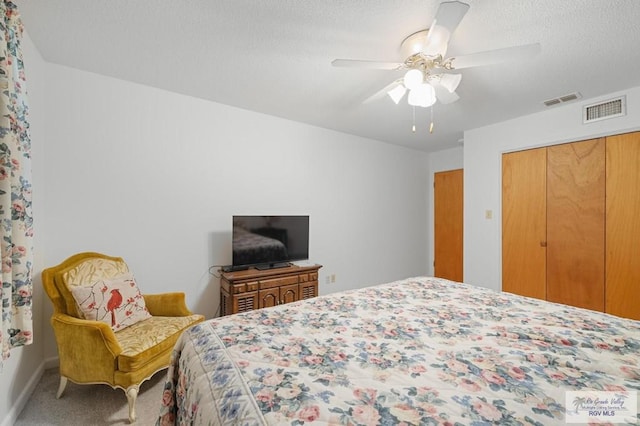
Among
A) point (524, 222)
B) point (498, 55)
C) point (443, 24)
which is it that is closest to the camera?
point (443, 24)

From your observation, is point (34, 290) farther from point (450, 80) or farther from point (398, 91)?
point (450, 80)

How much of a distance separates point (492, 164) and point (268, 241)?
9.57 feet

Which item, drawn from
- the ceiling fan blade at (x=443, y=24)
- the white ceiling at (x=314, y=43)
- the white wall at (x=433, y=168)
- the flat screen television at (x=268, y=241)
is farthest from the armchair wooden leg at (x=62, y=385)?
the white wall at (x=433, y=168)

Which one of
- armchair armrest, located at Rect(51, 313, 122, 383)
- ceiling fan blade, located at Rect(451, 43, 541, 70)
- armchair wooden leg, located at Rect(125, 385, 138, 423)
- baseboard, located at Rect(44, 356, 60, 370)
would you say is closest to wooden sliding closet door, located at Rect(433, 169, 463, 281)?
ceiling fan blade, located at Rect(451, 43, 541, 70)

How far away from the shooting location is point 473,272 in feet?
11.6

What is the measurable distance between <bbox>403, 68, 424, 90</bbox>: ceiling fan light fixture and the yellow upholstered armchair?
7.48ft

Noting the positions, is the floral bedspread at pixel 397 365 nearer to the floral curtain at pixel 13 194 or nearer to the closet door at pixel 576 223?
the floral curtain at pixel 13 194

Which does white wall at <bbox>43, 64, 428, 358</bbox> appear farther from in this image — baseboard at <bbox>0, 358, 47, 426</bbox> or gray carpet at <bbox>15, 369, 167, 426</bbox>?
gray carpet at <bbox>15, 369, 167, 426</bbox>

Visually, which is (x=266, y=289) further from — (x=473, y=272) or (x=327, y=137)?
(x=473, y=272)

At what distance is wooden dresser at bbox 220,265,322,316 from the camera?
250 centimetres

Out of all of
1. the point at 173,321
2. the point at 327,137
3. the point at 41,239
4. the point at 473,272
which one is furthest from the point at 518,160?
the point at 41,239

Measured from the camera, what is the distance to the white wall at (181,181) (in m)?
2.16

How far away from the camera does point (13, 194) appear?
1171 millimetres

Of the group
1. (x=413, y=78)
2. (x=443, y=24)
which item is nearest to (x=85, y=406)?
(x=413, y=78)
